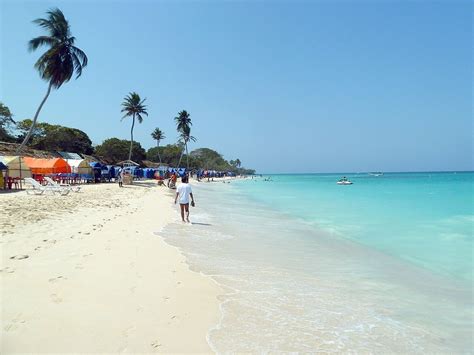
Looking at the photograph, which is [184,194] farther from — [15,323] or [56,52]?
[56,52]

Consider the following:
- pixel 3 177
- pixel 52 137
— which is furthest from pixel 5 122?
pixel 3 177

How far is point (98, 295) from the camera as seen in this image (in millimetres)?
3398

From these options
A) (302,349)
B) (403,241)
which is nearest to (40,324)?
(302,349)

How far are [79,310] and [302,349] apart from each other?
207 cm

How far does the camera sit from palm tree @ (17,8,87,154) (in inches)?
910

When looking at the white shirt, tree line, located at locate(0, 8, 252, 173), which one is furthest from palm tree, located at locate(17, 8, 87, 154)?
the white shirt

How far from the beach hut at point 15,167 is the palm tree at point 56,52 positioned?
6919mm

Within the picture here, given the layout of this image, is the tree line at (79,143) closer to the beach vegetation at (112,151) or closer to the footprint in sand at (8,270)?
the beach vegetation at (112,151)

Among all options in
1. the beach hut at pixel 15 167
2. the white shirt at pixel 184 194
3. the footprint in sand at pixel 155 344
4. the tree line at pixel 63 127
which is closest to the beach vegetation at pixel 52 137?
the tree line at pixel 63 127

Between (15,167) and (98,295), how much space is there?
17103 millimetres

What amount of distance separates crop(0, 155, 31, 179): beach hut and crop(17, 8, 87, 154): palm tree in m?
6.92

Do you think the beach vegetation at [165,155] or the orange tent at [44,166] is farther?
the beach vegetation at [165,155]

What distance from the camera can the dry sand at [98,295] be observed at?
8.45 ft

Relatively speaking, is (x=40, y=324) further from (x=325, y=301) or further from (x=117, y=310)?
(x=325, y=301)
